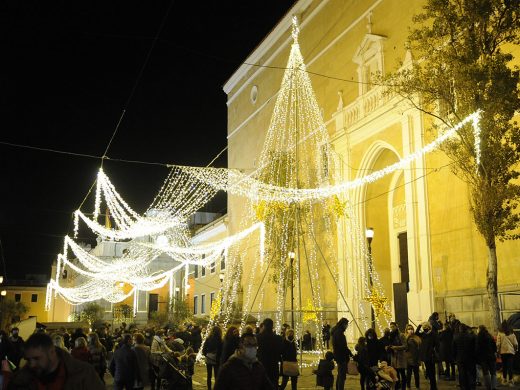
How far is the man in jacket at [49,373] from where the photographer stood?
372cm

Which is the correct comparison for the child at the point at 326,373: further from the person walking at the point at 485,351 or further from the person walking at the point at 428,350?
the person walking at the point at 485,351

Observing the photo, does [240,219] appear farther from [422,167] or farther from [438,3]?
[438,3]

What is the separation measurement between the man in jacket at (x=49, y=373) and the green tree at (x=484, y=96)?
12004mm

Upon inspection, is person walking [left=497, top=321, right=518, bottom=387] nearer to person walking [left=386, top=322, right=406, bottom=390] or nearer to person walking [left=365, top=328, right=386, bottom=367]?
person walking [left=386, top=322, right=406, bottom=390]

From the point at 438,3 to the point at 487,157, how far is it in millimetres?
4069

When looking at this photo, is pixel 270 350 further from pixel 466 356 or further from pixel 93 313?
pixel 93 313

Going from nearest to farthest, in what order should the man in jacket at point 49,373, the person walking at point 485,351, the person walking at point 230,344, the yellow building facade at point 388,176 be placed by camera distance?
1. the man in jacket at point 49,373
2. the person walking at point 230,344
3. the person walking at point 485,351
4. the yellow building facade at point 388,176

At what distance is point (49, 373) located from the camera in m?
3.73

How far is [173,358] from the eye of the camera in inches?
473

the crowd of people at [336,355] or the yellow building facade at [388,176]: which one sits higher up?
the yellow building facade at [388,176]

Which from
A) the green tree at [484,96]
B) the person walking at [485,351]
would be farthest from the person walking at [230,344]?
the green tree at [484,96]

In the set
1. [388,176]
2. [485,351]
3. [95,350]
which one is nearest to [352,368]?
[485,351]

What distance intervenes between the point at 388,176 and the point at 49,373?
73.3ft

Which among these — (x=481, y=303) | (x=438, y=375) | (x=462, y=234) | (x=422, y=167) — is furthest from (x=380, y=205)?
(x=438, y=375)
